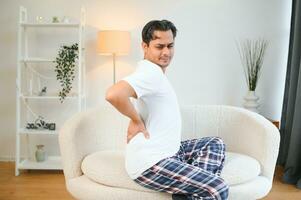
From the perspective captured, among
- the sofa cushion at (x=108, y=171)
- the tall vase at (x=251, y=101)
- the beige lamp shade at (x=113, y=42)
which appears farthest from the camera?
the tall vase at (x=251, y=101)

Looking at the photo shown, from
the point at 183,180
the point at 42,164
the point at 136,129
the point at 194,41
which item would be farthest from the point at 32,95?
the point at 183,180

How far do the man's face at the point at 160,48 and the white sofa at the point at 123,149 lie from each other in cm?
63

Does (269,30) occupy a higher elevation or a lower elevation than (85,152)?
higher

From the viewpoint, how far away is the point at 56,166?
310 centimetres

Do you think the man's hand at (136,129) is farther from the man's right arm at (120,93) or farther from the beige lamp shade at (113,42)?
the beige lamp shade at (113,42)

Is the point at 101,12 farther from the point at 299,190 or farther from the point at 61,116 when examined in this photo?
the point at 299,190

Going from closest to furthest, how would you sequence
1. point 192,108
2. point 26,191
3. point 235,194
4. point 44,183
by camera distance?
point 235,194, point 192,108, point 26,191, point 44,183

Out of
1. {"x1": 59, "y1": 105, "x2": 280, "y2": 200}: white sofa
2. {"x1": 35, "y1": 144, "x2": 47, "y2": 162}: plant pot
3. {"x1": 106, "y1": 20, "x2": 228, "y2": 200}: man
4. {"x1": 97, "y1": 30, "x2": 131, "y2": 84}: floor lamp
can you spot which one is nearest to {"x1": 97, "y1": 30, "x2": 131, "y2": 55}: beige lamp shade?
{"x1": 97, "y1": 30, "x2": 131, "y2": 84}: floor lamp

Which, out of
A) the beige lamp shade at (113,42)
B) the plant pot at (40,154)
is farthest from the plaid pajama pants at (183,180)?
the plant pot at (40,154)

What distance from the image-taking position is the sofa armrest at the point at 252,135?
78.7 inches

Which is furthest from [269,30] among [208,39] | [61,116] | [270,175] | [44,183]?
[44,183]

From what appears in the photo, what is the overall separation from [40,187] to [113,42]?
1.37m

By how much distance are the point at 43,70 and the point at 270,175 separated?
2376 millimetres

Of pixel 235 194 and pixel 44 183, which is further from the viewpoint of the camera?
pixel 44 183
